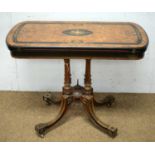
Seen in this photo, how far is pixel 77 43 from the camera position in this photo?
1.22m

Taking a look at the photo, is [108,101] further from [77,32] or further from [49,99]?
[77,32]

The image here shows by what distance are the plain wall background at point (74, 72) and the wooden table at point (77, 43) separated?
1.05 ft

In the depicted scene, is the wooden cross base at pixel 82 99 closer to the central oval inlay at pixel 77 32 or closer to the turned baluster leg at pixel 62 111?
the turned baluster leg at pixel 62 111

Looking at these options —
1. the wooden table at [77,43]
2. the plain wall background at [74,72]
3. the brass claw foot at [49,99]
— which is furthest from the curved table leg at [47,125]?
the plain wall background at [74,72]

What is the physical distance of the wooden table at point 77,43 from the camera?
121 cm

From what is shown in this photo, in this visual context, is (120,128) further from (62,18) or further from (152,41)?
(62,18)

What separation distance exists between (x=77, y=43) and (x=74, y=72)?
0.73 m

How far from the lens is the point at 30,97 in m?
1.96

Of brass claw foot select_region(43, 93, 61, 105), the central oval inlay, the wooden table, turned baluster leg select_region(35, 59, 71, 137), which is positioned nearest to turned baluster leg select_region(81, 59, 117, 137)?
the wooden table

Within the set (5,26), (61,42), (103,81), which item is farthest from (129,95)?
(5,26)

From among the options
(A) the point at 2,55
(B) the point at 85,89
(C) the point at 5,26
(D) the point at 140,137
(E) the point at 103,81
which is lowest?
(D) the point at 140,137

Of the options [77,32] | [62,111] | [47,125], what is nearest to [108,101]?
[62,111]

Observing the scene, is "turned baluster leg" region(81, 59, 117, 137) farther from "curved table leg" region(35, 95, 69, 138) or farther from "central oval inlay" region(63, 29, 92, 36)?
"central oval inlay" region(63, 29, 92, 36)

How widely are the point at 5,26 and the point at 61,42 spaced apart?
719 millimetres
